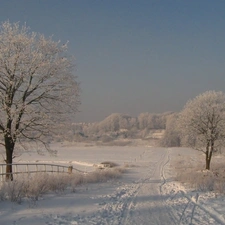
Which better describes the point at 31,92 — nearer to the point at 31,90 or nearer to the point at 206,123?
the point at 31,90

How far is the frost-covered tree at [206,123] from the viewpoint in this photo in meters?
38.8

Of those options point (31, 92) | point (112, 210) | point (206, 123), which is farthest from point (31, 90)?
point (206, 123)

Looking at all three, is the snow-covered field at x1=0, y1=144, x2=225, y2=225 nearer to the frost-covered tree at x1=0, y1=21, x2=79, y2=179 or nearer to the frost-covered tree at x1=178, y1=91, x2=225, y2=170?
the frost-covered tree at x1=0, y1=21, x2=79, y2=179

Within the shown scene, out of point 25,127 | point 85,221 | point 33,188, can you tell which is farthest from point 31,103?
point 85,221

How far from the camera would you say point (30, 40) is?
21203 millimetres

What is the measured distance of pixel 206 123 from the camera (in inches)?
1554

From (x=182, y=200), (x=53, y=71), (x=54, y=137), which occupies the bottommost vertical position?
(x=182, y=200)

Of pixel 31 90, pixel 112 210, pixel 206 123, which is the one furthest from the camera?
pixel 206 123

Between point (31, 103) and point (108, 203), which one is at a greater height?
point (31, 103)

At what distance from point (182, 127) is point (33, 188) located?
3083 cm

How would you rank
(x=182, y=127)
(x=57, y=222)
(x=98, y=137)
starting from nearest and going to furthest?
(x=57, y=222), (x=182, y=127), (x=98, y=137)

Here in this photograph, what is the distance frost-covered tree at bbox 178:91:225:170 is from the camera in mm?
38781

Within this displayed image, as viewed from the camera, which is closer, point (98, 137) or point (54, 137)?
point (54, 137)

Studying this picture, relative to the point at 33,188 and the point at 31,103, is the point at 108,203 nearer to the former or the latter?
the point at 33,188
